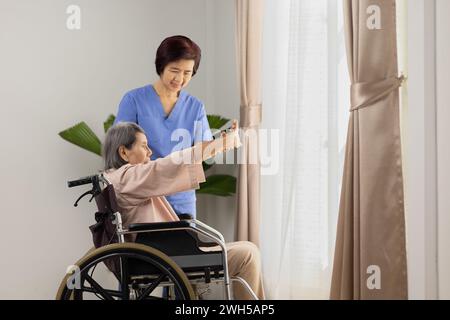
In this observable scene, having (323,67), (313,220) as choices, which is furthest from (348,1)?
(313,220)

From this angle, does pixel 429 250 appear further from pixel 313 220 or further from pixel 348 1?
pixel 348 1

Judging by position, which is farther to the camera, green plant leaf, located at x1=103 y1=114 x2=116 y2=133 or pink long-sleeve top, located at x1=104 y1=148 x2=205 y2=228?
green plant leaf, located at x1=103 y1=114 x2=116 y2=133

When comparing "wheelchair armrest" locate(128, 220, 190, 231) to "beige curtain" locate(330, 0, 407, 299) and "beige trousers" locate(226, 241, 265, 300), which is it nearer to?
"beige trousers" locate(226, 241, 265, 300)

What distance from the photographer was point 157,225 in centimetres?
269

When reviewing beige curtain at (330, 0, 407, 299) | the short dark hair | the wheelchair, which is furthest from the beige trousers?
the short dark hair

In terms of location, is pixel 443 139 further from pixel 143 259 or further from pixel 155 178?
pixel 143 259

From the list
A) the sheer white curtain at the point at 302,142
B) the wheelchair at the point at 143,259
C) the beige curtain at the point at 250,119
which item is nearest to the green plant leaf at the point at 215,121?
the beige curtain at the point at 250,119

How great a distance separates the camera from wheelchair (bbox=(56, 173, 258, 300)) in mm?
2611

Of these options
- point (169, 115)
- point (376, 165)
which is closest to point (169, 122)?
point (169, 115)

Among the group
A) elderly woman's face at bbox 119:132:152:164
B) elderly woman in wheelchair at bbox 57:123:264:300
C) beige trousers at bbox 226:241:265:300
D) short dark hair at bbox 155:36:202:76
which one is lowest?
beige trousers at bbox 226:241:265:300

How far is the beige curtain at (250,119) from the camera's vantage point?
155 inches

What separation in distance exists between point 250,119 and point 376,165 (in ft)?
3.36

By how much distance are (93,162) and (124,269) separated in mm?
1556

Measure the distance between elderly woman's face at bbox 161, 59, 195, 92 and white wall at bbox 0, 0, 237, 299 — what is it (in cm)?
83
